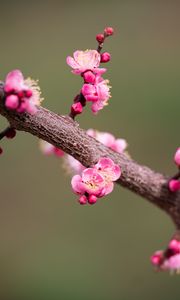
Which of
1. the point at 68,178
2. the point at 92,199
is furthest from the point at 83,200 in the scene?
the point at 68,178

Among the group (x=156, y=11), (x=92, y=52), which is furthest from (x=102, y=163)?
(x=156, y=11)

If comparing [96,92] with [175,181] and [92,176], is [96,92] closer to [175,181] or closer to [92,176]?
[92,176]

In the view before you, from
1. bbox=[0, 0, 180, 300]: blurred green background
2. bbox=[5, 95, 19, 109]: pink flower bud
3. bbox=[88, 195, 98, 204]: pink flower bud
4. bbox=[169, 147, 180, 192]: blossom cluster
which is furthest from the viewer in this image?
bbox=[0, 0, 180, 300]: blurred green background

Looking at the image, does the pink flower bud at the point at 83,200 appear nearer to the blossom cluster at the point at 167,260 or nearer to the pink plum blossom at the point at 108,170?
the pink plum blossom at the point at 108,170

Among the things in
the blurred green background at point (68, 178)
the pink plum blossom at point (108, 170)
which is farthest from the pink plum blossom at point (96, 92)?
the blurred green background at point (68, 178)

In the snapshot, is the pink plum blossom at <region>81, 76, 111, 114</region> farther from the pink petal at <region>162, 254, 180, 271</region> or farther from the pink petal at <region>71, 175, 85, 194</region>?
the pink petal at <region>162, 254, 180, 271</region>

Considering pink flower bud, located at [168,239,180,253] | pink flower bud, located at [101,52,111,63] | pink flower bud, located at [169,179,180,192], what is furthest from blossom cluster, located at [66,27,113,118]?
pink flower bud, located at [168,239,180,253]
